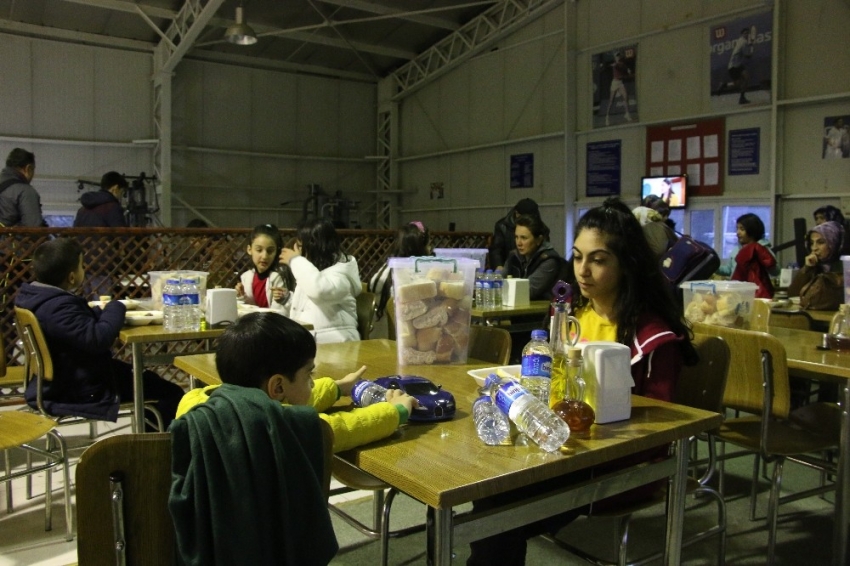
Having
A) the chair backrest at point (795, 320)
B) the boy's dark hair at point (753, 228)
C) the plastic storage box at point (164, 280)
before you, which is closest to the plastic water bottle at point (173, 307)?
the plastic storage box at point (164, 280)

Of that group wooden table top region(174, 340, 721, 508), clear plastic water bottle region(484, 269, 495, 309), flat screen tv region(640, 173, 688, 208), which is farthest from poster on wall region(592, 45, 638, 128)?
wooden table top region(174, 340, 721, 508)

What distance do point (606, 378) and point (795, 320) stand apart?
2.61 meters

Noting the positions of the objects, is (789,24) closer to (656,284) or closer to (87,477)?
(656,284)

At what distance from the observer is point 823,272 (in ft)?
14.4

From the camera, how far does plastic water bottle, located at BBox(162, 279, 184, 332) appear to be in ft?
9.60

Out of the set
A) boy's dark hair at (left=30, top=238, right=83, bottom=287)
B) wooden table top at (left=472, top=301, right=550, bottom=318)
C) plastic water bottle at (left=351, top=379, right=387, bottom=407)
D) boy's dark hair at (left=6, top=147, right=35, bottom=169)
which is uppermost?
boy's dark hair at (left=6, top=147, right=35, bottom=169)

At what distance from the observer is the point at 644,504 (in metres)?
1.70

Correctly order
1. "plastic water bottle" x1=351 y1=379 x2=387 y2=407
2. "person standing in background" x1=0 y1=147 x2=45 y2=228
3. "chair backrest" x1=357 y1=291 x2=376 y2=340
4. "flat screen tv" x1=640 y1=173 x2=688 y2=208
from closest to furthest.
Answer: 1. "plastic water bottle" x1=351 y1=379 x2=387 y2=407
2. "chair backrest" x1=357 y1=291 x2=376 y2=340
3. "person standing in background" x1=0 y1=147 x2=45 y2=228
4. "flat screen tv" x1=640 y1=173 x2=688 y2=208

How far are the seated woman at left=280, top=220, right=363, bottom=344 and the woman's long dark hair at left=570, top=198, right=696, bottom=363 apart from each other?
1.83 metres

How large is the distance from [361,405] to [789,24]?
7340 millimetres

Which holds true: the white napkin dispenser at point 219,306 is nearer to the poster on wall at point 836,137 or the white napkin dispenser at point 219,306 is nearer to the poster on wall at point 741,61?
the poster on wall at point 836,137

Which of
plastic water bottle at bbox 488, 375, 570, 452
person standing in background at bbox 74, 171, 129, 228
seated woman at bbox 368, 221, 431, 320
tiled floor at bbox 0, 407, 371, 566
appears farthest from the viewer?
person standing in background at bbox 74, 171, 129, 228

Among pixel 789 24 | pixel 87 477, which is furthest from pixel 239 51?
pixel 87 477

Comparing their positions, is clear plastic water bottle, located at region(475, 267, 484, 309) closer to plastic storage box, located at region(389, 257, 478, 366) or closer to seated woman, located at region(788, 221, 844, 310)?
seated woman, located at region(788, 221, 844, 310)
